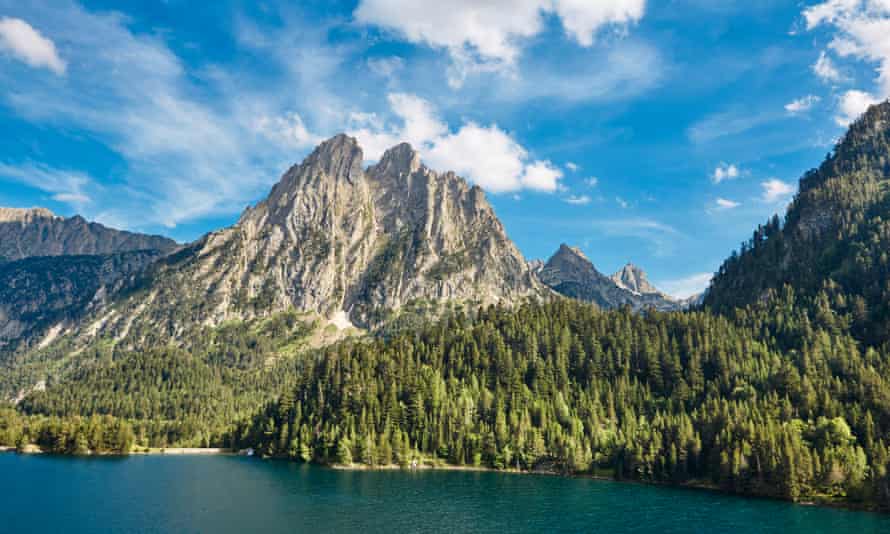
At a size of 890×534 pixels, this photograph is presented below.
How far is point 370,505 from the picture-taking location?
11088cm

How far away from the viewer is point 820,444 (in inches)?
5290

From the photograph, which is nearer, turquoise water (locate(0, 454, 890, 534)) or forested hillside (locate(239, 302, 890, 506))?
turquoise water (locate(0, 454, 890, 534))

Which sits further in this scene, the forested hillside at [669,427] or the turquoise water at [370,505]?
the forested hillside at [669,427]

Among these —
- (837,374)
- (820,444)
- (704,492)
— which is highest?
(837,374)

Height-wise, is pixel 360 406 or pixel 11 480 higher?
pixel 360 406

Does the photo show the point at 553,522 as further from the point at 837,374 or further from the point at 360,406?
the point at 837,374

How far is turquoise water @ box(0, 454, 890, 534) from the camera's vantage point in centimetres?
9588

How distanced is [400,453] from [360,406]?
2651 cm

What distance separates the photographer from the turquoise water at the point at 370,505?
95875 millimetres

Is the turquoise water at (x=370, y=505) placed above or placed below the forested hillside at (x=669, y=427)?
below

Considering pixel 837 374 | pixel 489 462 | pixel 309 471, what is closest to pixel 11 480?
pixel 309 471

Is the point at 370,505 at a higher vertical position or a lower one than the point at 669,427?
lower

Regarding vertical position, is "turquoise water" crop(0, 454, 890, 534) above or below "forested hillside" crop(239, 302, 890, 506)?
below

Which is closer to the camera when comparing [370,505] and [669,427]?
[370,505]
